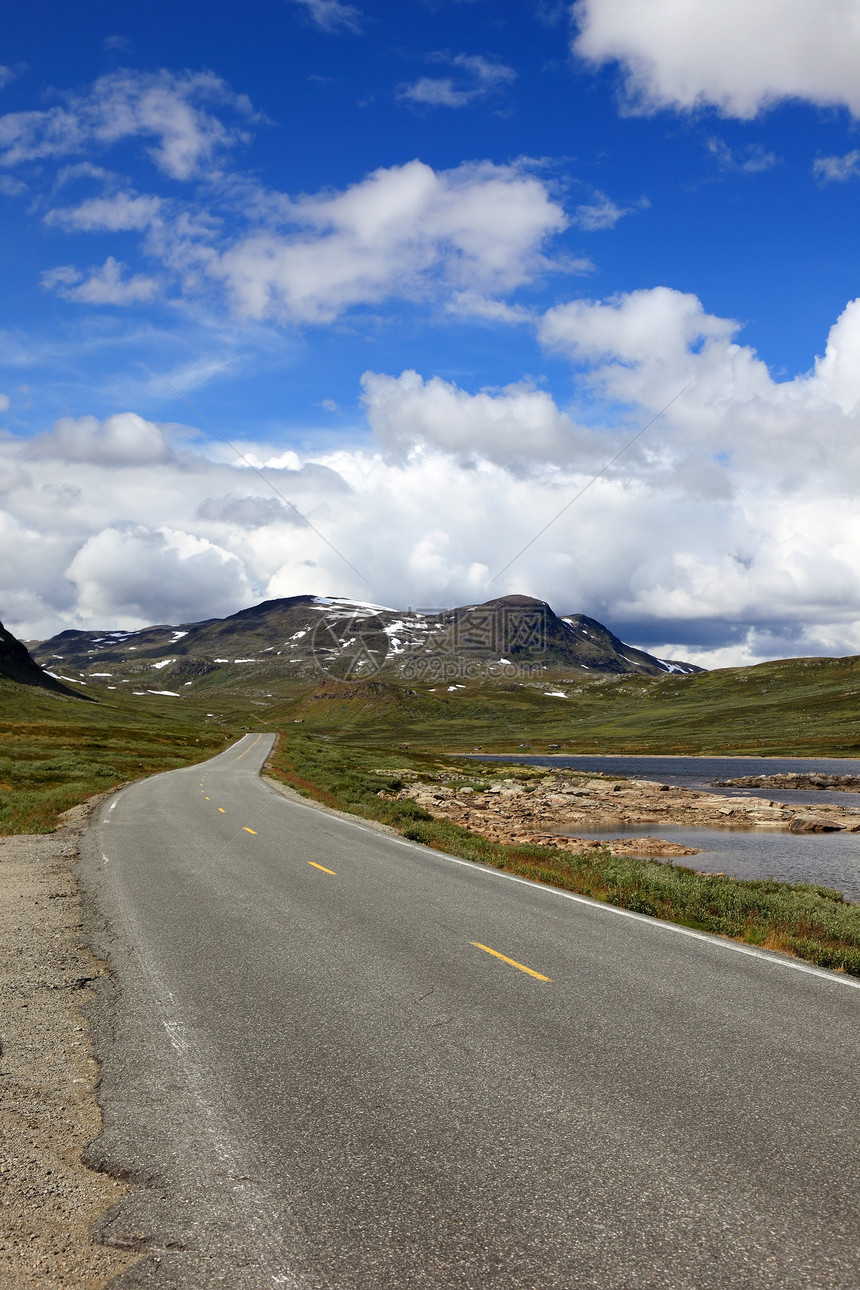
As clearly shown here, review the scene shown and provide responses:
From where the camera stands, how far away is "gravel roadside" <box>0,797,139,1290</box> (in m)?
4.30

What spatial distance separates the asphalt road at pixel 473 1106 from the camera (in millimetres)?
4352

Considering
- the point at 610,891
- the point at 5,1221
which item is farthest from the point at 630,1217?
the point at 610,891

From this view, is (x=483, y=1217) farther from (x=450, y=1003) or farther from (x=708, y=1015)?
(x=708, y=1015)

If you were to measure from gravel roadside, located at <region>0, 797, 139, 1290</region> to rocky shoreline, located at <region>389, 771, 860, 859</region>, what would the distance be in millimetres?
27451

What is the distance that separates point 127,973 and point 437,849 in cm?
1427

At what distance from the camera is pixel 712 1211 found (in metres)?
4.73

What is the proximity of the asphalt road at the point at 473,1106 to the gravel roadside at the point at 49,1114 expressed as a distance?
0.21 m

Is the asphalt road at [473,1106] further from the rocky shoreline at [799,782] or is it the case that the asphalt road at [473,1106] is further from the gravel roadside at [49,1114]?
the rocky shoreline at [799,782]

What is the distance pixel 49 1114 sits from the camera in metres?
6.03

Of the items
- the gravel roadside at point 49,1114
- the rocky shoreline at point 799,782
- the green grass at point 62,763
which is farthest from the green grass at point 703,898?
the rocky shoreline at point 799,782

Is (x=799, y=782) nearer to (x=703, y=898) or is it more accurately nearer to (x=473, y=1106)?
(x=703, y=898)

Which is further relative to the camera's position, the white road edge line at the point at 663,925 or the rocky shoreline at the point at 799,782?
the rocky shoreline at the point at 799,782

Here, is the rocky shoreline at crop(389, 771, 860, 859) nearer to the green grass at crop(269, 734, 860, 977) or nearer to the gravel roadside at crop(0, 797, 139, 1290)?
the green grass at crop(269, 734, 860, 977)

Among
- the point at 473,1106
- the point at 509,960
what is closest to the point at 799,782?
the point at 509,960
